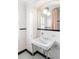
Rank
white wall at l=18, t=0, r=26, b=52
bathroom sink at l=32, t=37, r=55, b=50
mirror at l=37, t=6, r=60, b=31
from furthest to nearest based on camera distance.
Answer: white wall at l=18, t=0, r=26, b=52
mirror at l=37, t=6, r=60, b=31
bathroom sink at l=32, t=37, r=55, b=50

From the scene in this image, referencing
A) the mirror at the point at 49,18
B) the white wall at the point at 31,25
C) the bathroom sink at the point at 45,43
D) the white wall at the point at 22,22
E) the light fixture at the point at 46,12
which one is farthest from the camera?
the white wall at the point at 22,22

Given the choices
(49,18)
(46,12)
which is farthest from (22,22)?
(49,18)

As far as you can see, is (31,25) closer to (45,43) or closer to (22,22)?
(22,22)

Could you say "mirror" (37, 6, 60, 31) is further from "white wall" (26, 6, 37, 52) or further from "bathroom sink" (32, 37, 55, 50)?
"bathroom sink" (32, 37, 55, 50)

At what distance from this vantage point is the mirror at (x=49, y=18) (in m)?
2.17

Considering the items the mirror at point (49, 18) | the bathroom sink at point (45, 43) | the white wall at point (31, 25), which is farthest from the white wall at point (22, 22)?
the bathroom sink at point (45, 43)

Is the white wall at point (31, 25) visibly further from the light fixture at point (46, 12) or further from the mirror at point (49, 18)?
the light fixture at point (46, 12)

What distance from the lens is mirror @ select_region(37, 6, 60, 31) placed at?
7.12 feet

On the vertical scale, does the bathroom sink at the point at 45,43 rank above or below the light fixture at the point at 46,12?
below

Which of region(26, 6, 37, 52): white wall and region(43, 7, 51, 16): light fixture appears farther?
region(26, 6, 37, 52): white wall

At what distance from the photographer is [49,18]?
8.09 feet

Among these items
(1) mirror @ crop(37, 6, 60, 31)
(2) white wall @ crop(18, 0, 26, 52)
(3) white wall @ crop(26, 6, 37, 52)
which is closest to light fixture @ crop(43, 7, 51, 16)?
(1) mirror @ crop(37, 6, 60, 31)
